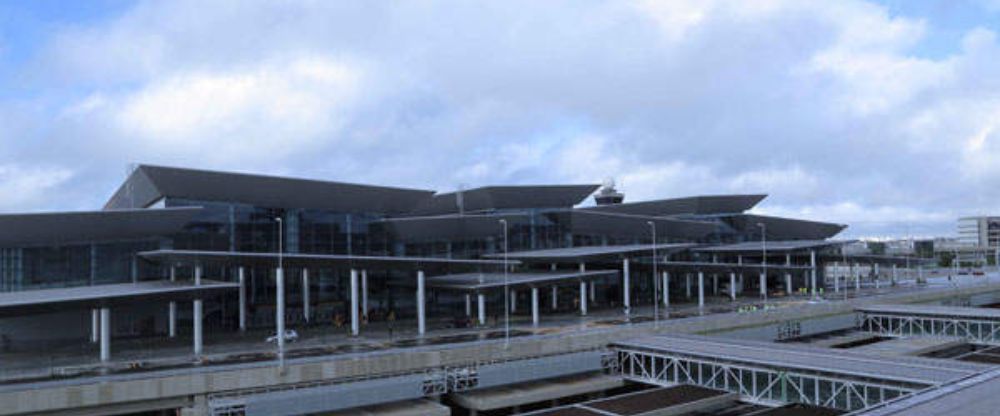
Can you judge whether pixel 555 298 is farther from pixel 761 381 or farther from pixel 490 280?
pixel 761 381

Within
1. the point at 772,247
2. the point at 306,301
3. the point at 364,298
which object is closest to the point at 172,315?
the point at 306,301

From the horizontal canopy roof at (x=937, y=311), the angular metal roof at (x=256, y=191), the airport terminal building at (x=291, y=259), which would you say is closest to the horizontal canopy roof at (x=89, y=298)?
the airport terminal building at (x=291, y=259)

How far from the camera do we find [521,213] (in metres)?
77.0

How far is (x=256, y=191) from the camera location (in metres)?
57.6

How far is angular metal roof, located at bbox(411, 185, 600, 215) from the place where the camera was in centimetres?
7675

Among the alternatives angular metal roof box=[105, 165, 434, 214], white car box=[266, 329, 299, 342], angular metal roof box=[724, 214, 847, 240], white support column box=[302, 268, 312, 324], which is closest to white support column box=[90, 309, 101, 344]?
angular metal roof box=[105, 165, 434, 214]

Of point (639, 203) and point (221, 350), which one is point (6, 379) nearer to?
point (221, 350)

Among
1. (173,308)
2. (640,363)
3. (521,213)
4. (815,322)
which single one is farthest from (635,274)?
(173,308)

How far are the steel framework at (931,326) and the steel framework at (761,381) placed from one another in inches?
1165

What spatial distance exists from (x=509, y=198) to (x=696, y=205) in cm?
3660

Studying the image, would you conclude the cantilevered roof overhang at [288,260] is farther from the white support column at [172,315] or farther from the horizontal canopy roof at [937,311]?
the horizontal canopy roof at [937,311]

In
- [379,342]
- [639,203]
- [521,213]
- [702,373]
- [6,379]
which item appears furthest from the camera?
[639,203]

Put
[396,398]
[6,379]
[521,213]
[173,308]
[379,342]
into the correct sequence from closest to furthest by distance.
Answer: [6,379], [396,398], [379,342], [173,308], [521,213]

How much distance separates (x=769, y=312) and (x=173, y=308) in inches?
1791
